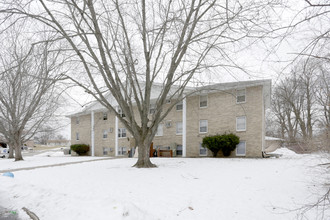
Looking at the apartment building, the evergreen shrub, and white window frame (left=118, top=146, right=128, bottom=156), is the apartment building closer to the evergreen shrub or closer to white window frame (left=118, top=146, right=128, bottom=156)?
white window frame (left=118, top=146, right=128, bottom=156)

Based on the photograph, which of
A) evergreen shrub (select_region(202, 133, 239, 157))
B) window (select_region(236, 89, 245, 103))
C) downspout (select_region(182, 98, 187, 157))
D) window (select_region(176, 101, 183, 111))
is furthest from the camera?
window (select_region(176, 101, 183, 111))

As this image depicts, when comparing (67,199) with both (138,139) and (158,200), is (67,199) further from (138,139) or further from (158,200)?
(138,139)

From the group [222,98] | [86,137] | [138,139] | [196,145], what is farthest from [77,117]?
[138,139]

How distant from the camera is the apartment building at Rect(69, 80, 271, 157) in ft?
56.9

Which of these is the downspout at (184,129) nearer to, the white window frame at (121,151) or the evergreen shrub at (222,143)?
the evergreen shrub at (222,143)

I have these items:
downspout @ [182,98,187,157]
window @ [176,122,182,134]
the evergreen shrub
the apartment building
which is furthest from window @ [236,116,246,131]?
window @ [176,122,182,134]

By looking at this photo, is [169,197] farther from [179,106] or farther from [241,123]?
[179,106]

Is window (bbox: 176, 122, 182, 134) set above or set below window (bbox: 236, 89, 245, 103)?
below

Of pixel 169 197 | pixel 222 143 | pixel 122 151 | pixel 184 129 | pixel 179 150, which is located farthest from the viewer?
pixel 122 151

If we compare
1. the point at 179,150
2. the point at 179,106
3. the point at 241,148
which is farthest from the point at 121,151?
the point at 241,148

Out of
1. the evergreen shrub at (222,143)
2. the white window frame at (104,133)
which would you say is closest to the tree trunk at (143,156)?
the evergreen shrub at (222,143)

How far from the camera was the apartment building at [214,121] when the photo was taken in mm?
17344

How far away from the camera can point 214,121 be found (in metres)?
19.2

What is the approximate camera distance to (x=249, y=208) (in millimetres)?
4781
